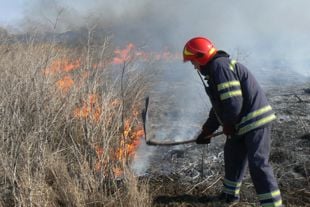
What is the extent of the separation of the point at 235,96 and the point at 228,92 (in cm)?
8

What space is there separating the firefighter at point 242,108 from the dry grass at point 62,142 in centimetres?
107

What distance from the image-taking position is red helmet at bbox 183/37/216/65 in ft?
14.2

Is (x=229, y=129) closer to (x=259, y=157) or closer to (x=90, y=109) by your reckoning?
(x=259, y=157)

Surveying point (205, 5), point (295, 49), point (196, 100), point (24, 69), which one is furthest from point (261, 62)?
point (24, 69)

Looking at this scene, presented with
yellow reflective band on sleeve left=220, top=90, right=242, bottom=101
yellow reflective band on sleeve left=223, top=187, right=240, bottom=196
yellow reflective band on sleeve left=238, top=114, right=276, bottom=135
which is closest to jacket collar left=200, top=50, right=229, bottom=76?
yellow reflective band on sleeve left=220, top=90, right=242, bottom=101

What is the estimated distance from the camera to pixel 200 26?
20531mm

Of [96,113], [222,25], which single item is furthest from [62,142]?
[222,25]

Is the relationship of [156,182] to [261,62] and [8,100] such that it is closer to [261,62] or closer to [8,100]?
[8,100]

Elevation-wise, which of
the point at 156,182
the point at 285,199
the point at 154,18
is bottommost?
the point at 285,199

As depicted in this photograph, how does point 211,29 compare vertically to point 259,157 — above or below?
above

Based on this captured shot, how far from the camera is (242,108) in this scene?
434 centimetres

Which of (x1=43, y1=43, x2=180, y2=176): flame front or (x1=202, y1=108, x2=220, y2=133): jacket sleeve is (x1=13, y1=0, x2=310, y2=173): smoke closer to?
(x1=43, y1=43, x2=180, y2=176): flame front

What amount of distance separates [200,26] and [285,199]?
16673mm

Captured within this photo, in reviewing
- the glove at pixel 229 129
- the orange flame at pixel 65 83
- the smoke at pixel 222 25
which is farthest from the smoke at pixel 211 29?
the glove at pixel 229 129
